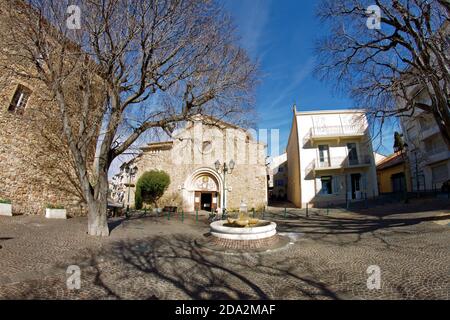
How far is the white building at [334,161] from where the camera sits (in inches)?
805

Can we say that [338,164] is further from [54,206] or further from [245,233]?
[54,206]

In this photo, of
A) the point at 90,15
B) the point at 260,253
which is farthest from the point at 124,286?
the point at 90,15

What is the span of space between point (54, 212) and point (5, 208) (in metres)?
1.85

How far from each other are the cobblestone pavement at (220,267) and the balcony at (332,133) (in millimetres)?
13511

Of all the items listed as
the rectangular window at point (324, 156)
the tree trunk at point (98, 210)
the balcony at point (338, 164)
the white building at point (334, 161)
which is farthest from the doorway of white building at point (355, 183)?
the tree trunk at point (98, 210)

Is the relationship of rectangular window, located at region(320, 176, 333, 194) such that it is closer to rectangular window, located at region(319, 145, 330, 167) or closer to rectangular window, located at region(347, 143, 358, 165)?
rectangular window, located at region(319, 145, 330, 167)

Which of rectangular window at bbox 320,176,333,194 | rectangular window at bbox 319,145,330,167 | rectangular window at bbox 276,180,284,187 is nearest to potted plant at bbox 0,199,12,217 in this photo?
rectangular window at bbox 320,176,333,194

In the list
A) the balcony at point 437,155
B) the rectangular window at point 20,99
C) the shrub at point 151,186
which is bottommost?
→ the shrub at point 151,186

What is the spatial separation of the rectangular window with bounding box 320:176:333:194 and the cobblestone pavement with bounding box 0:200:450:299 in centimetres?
1296

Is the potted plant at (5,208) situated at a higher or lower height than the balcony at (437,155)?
lower

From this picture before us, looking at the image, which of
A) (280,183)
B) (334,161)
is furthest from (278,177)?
(334,161)

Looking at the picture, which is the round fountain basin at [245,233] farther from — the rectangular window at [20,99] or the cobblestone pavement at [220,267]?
the rectangular window at [20,99]

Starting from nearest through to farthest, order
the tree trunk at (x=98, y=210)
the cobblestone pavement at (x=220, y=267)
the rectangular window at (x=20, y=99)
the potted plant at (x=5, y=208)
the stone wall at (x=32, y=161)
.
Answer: the cobblestone pavement at (x=220, y=267), the tree trunk at (x=98, y=210), the potted plant at (x=5, y=208), the stone wall at (x=32, y=161), the rectangular window at (x=20, y=99)

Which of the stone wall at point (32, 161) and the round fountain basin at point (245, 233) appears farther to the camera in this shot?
the stone wall at point (32, 161)
